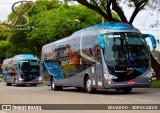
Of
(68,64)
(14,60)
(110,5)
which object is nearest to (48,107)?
(68,64)

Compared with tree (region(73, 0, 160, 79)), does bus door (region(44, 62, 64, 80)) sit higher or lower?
lower

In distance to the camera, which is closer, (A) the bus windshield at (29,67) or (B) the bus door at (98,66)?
(B) the bus door at (98,66)

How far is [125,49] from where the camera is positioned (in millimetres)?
22672

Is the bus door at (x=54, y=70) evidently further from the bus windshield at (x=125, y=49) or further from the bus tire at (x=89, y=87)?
the bus windshield at (x=125, y=49)

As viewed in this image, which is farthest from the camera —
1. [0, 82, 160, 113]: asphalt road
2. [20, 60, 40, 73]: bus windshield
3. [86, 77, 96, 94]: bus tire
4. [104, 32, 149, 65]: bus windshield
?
[20, 60, 40, 73]: bus windshield

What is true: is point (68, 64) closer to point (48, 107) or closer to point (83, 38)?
point (83, 38)

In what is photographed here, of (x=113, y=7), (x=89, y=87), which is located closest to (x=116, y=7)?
(x=113, y=7)

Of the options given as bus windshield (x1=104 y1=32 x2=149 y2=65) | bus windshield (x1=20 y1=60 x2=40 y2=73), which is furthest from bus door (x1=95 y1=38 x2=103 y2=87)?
bus windshield (x1=20 y1=60 x2=40 y2=73)

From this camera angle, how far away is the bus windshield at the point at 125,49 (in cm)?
2252

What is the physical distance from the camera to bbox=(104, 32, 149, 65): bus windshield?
73.9 ft

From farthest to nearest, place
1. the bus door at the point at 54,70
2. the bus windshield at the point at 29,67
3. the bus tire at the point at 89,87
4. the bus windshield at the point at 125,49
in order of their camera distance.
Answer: the bus windshield at the point at 29,67, the bus door at the point at 54,70, the bus tire at the point at 89,87, the bus windshield at the point at 125,49

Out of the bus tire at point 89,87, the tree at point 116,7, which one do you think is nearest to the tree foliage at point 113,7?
the tree at point 116,7

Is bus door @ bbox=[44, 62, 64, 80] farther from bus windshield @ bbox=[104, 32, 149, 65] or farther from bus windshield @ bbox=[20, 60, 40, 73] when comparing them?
bus windshield @ bbox=[20, 60, 40, 73]

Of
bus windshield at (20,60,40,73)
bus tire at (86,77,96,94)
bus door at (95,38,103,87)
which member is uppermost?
bus door at (95,38,103,87)
